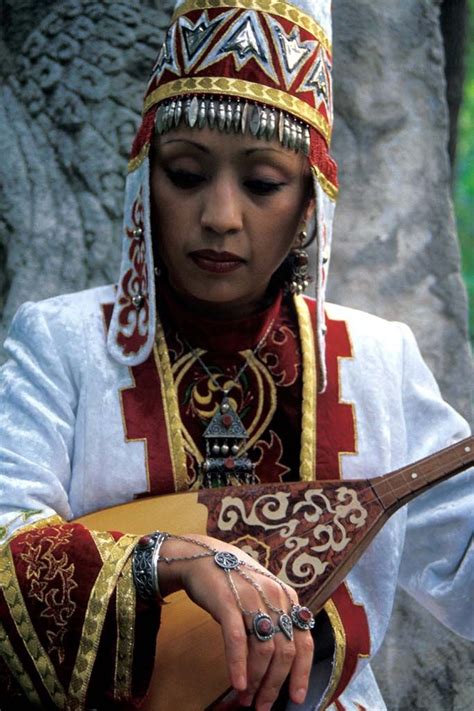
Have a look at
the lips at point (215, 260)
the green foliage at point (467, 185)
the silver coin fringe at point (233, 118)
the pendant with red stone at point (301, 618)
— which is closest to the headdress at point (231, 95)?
the silver coin fringe at point (233, 118)

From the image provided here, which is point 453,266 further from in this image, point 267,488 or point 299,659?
point 299,659

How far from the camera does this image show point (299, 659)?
2150 mm

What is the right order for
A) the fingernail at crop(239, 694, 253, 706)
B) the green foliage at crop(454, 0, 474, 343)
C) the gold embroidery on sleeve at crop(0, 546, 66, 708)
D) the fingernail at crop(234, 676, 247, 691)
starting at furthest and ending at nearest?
the green foliage at crop(454, 0, 474, 343) < the gold embroidery on sleeve at crop(0, 546, 66, 708) < the fingernail at crop(239, 694, 253, 706) < the fingernail at crop(234, 676, 247, 691)

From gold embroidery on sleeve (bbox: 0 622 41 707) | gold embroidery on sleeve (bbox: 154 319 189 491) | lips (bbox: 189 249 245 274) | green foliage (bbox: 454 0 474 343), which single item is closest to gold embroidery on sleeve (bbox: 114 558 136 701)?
gold embroidery on sleeve (bbox: 0 622 41 707)

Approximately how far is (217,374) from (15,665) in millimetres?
745

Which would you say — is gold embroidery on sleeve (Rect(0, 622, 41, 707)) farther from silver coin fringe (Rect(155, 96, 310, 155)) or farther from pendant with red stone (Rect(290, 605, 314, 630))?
silver coin fringe (Rect(155, 96, 310, 155))

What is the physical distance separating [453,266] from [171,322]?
1373mm

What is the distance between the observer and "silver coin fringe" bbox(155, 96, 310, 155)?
253cm

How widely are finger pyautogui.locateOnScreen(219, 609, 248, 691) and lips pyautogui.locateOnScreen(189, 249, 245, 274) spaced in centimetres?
74

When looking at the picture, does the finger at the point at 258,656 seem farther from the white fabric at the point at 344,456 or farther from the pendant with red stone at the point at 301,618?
the white fabric at the point at 344,456

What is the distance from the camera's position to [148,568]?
224 cm

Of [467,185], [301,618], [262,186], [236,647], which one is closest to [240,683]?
[236,647]

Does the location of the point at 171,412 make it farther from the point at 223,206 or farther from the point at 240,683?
the point at 240,683

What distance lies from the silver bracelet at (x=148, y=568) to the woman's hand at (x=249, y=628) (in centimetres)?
4
